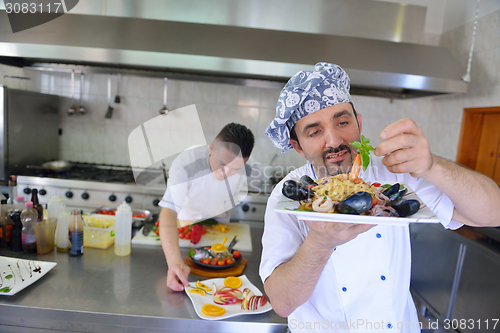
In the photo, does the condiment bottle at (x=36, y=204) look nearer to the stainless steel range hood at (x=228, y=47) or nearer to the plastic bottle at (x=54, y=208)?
the plastic bottle at (x=54, y=208)

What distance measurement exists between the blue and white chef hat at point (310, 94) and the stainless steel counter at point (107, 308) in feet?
2.50

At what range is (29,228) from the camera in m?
1.55

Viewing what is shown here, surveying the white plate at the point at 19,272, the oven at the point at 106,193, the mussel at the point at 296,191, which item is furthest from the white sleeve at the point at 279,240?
the oven at the point at 106,193

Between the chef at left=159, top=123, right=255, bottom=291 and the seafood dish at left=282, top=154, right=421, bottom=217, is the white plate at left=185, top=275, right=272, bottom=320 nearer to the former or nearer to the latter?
the chef at left=159, top=123, right=255, bottom=291

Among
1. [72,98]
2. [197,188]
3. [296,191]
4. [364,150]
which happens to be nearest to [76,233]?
[197,188]

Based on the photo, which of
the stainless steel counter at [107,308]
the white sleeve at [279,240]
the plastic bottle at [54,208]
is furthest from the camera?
the plastic bottle at [54,208]

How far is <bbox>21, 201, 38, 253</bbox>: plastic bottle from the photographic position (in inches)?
60.3

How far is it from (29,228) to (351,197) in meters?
1.59

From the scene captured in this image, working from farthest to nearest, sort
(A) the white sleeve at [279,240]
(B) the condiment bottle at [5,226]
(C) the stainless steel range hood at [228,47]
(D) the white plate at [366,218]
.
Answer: (C) the stainless steel range hood at [228,47], (B) the condiment bottle at [5,226], (A) the white sleeve at [279,240], (D) the white plate at [366,218]

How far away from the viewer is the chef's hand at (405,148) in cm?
75

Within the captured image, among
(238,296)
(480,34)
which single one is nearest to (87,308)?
(238,296)

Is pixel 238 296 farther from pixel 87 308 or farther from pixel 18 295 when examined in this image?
pixel 18 295

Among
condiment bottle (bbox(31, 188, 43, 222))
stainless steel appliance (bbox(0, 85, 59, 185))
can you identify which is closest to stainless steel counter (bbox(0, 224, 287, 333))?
condiment bottle (bbox(31, 188, 43, 222))

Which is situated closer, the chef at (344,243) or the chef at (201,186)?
the chef at (344,243)
